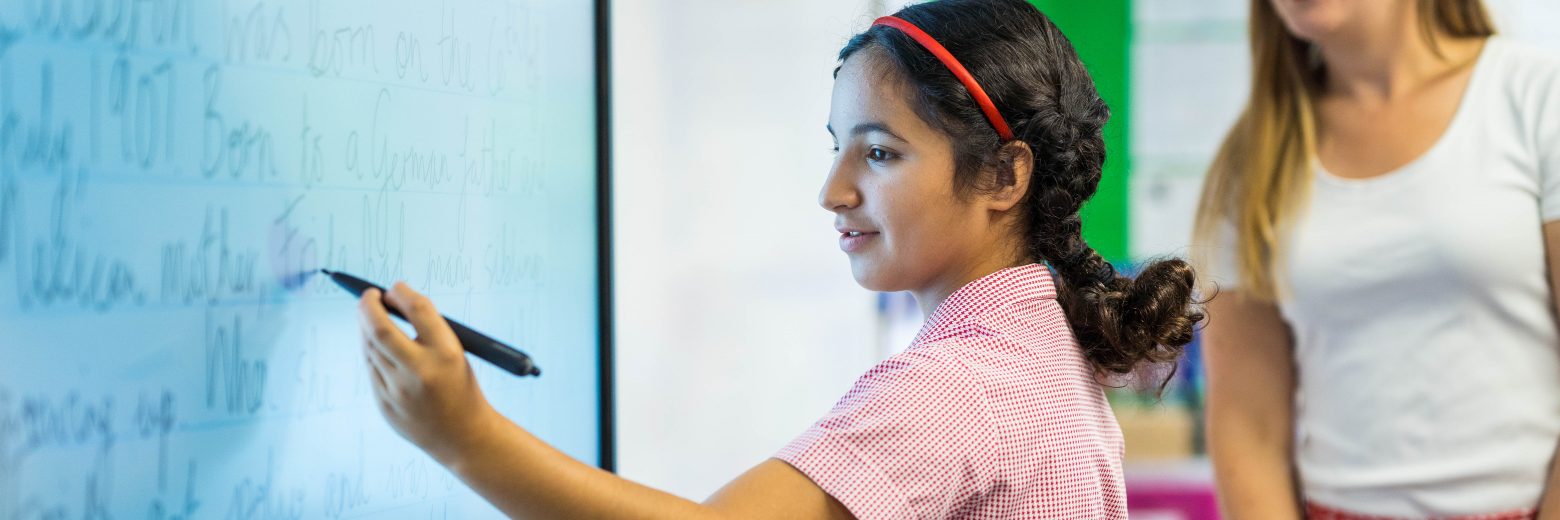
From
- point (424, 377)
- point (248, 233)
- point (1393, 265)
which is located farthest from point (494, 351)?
point (1393, 265)

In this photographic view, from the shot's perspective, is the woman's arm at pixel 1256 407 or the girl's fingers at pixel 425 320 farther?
the woman's arm at pixel 1256 407

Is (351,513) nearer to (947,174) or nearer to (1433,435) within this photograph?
(947,174)

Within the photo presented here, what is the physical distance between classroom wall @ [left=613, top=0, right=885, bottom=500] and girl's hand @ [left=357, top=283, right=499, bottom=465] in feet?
2.12

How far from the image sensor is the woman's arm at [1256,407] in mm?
1092

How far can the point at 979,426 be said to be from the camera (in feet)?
2.46

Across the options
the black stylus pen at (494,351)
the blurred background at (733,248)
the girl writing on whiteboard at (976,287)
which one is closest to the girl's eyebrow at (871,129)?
the girl writing on whiteboard at (976,287)

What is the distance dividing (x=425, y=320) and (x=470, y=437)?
0.21ft

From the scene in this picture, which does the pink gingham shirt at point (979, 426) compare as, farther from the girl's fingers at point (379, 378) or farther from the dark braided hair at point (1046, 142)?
the girl's fingers at point (379, 378)

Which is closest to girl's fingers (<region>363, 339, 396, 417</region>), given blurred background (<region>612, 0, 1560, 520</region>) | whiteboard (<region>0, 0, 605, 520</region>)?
whiteboard (<region>0, 0, 605, 520</region>)

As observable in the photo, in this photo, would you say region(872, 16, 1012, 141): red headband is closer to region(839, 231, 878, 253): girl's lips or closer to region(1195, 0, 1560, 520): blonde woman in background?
region(839, 231, 878, 253): girl's lips

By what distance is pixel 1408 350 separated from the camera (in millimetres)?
1001

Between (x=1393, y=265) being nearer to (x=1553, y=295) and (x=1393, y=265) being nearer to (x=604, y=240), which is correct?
(x=1553, y=295)

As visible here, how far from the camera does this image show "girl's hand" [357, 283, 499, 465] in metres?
0.57

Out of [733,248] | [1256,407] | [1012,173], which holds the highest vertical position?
[1012,173]
